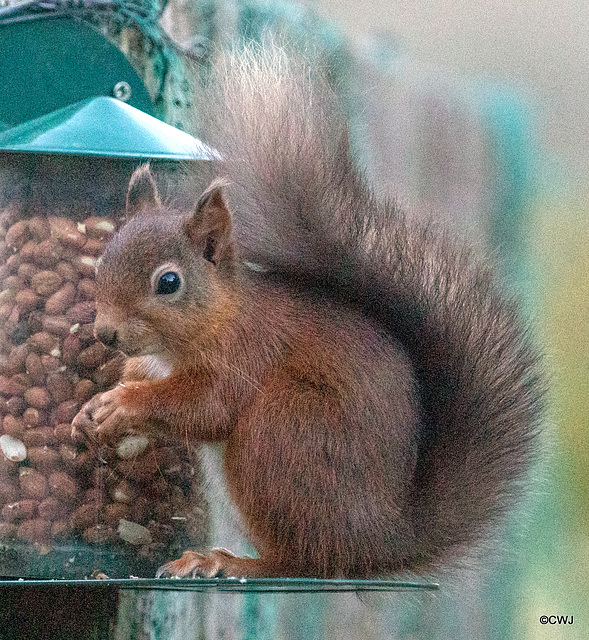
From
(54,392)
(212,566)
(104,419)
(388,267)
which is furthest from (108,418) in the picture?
(388,267)

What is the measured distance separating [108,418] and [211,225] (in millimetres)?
242

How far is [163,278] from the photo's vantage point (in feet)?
3.72

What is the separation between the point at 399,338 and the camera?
1.30 metres

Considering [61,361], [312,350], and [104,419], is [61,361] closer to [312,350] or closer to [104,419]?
[104,419]

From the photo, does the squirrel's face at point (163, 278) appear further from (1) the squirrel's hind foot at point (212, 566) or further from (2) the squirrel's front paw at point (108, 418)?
(1) the squirrel's hind foot at point (212, 566)

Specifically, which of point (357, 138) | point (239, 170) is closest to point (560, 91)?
point (357, 138)

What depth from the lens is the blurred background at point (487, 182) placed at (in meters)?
1.73

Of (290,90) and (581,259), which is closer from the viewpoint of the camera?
(290,90)

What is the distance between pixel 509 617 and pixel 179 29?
1.32 metres

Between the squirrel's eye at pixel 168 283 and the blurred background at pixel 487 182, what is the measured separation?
0.55 m

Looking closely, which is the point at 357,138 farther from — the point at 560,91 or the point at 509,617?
the point at 509,617

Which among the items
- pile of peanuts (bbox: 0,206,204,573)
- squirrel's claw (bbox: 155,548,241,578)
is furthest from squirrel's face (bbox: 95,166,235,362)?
squirrel's claw (bbox: 155,548,241,578)

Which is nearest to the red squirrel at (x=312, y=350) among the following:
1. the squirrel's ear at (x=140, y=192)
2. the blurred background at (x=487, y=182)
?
the squirrel's ear at (x=140, y=192)

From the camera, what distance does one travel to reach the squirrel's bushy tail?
4.32ft
